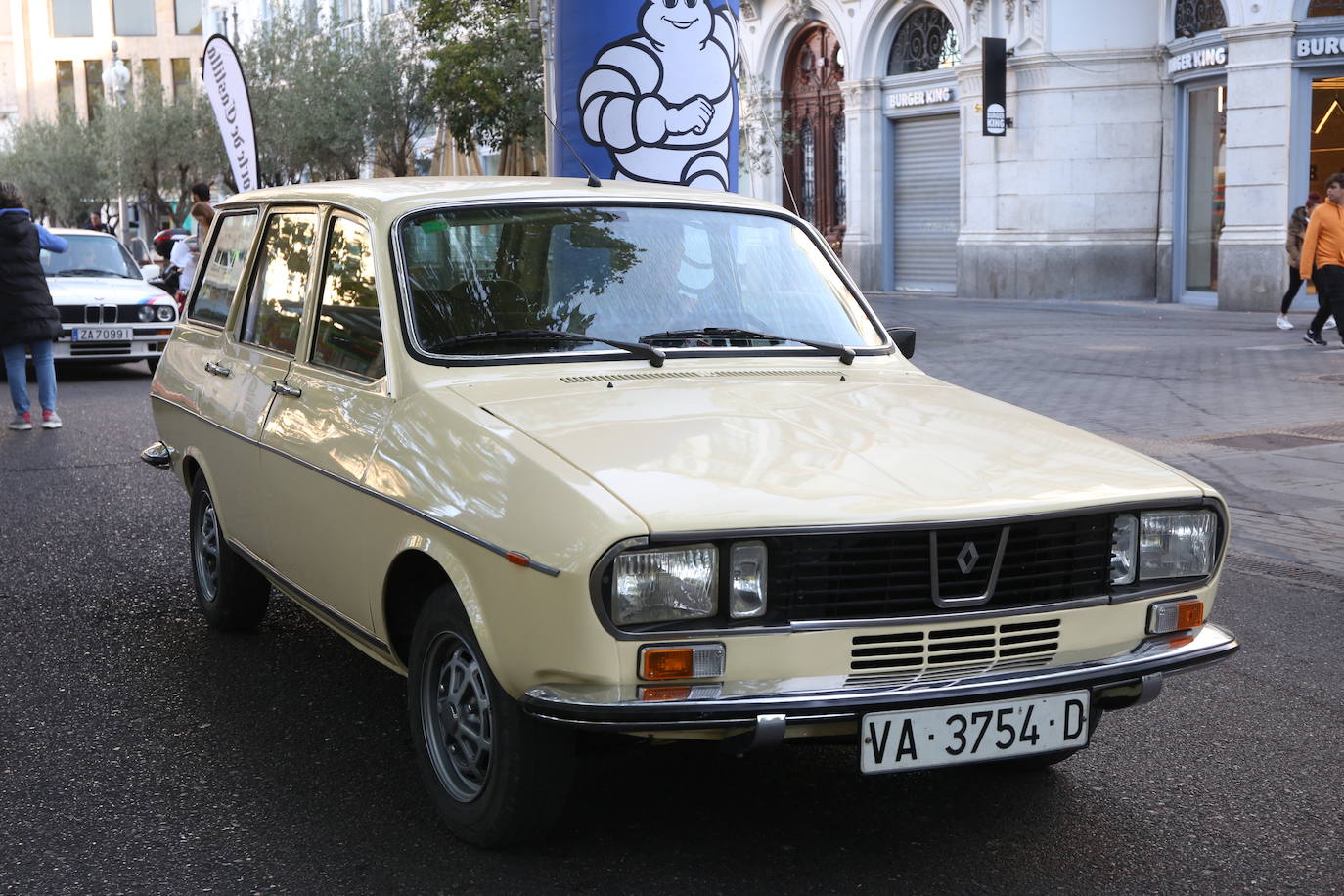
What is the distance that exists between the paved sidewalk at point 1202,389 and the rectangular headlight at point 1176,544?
3.42 m

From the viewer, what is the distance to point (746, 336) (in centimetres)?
468

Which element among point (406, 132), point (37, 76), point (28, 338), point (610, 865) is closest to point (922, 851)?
point (610, 865)

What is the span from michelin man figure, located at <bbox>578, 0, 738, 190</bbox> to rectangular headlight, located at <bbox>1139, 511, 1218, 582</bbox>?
27.5ft

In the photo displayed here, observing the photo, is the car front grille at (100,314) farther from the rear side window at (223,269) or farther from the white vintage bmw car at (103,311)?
the rear side window at (223,269)

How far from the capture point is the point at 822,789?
4.19 meters

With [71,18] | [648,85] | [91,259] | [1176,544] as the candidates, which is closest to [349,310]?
[1176,544]

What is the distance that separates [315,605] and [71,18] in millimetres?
94309

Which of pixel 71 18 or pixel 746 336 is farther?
pixel 71 18

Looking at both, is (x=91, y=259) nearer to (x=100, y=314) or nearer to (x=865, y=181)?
(x=100, y=314)

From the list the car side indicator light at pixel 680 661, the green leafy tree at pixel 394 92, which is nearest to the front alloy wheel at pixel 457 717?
the car side indicator light at pixel 680 661

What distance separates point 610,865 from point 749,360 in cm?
155

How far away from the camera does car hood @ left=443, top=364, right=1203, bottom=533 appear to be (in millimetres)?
3352

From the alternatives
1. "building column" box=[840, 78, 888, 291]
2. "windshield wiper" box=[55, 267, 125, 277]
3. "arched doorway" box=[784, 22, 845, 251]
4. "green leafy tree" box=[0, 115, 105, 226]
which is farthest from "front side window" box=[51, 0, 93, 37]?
"windshield wiper" box=[55, 267, 125, 277]

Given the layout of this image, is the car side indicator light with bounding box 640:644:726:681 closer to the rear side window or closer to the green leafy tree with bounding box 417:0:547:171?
the rear side window
